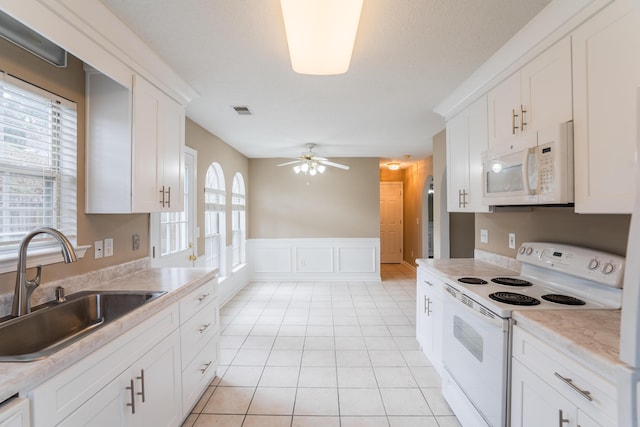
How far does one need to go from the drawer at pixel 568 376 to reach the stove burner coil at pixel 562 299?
366 mm

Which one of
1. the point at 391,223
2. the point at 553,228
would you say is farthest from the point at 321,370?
the point at 391,223

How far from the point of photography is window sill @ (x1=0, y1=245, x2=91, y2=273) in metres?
1.39

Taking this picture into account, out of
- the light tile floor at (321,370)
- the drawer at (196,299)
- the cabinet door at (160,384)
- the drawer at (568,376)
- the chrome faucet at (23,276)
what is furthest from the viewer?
the light tile floor at (321,370)

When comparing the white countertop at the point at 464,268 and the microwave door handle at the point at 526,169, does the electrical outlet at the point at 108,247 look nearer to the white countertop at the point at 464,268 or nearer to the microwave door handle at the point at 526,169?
the white countertop at the point at 464,268

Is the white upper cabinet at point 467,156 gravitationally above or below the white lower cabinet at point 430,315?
above

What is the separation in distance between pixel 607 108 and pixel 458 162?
147 cm

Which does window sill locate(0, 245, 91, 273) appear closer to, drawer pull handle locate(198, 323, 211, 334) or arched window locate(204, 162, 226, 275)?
drawer pull handle locate(198, 323, 211, 334)

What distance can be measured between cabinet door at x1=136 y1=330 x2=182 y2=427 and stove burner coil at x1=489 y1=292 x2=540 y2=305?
1834mm

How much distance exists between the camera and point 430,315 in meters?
2.60

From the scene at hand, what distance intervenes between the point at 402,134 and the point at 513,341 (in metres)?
3.30

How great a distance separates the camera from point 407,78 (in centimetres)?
242

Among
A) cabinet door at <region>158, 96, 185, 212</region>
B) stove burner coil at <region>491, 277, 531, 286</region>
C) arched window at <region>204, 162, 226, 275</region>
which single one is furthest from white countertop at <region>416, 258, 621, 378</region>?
arched window at <region>204, 162, 226, 275</region>

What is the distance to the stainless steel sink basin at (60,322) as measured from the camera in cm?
123

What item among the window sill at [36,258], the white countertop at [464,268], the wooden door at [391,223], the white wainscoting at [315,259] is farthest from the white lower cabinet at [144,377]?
the wooden door at [391,223]
